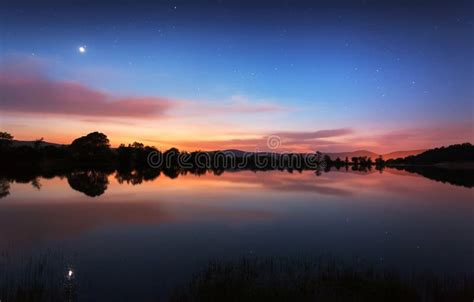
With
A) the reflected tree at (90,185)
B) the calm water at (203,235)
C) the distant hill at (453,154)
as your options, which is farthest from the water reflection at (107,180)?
the distant hill at (453,154)

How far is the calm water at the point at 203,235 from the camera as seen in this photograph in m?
11.4

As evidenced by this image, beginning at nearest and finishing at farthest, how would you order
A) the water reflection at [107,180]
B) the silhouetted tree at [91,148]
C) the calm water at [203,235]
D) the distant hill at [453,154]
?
the calm water at [203,235]
the water reflection at [107,180]
the silhouetted tree at [91,148]
the distant hill at [453,154]

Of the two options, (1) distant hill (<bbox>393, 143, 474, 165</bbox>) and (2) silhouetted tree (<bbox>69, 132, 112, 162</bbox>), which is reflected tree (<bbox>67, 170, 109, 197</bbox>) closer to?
(2) silhouetted tree (<bbox>69, 132, 112, 162</bbox>)

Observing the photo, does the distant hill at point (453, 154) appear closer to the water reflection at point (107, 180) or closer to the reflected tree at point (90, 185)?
the water reflection at point (107, 180)

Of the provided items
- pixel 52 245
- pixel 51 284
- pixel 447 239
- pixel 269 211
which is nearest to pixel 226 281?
pixel 51 284

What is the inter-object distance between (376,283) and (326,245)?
528 centimetres

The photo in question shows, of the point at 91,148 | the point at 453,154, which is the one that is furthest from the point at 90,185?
the point at 453,154

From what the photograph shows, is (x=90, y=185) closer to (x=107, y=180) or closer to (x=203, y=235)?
(x=107, y=180)

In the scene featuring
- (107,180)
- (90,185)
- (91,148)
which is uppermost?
(91,148)

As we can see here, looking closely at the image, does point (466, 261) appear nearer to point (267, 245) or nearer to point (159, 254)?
point (267, 245)

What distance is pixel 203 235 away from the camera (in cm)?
1650

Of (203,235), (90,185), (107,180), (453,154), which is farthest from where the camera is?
(453,154)

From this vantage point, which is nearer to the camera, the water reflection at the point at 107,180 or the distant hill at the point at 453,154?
the water reflection at the point at 107,180

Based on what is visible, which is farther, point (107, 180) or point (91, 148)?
point (91, 148)
